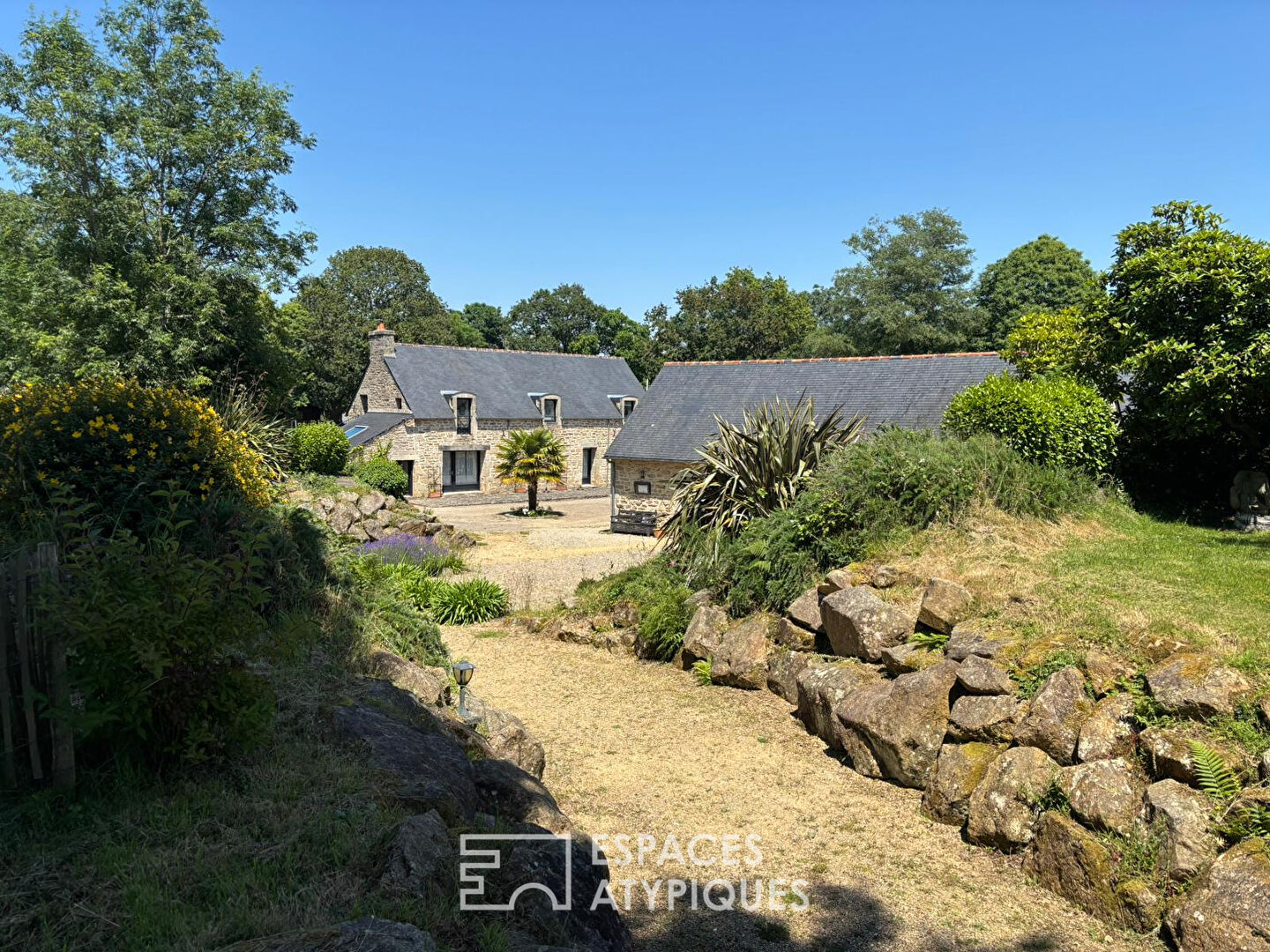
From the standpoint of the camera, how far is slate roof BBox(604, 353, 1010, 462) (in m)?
21.2

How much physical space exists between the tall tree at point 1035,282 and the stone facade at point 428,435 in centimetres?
2261

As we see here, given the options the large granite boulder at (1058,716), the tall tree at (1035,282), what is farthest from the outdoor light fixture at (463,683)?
the tall tree at (1035,282)

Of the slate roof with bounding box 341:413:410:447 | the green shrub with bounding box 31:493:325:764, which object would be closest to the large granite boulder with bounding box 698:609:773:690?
the green shrub with bounding box 31:493:325:764

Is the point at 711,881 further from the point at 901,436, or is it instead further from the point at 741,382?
the point at 741,382

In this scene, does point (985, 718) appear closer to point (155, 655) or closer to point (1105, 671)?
point (1105, 671)

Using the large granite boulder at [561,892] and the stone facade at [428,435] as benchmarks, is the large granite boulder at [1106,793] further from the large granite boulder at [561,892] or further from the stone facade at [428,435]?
the stone facade at [428,435]

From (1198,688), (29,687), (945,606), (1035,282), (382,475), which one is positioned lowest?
(1198,688)

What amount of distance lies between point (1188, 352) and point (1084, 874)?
7.79 meters

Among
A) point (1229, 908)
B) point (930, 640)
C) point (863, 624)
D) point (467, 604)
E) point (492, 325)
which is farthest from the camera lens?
point (492, 325)

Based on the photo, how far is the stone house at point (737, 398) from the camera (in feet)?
70.0

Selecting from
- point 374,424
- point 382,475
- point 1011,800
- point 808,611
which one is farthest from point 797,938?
point 374,424

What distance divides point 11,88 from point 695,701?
2209cm

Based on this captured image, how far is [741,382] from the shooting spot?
25.1m

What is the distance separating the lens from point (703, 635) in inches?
411
